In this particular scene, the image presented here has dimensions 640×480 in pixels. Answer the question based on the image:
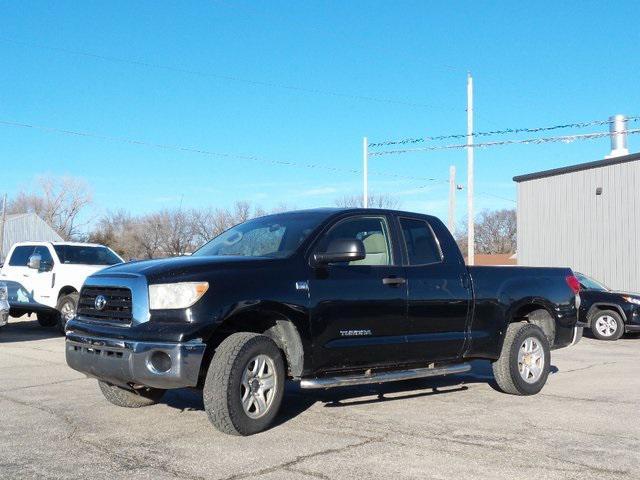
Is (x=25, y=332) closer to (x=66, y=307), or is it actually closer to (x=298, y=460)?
(x=66, y=307)

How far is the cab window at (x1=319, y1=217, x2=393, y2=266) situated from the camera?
7223 mm

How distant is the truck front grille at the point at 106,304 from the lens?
20.0ft

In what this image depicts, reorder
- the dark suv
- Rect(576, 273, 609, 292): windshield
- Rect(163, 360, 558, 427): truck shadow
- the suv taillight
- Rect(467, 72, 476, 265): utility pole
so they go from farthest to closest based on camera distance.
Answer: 1. Rect(467, 72, 476, 265): utility pole
2. Rect(576, 273, 609, 292): windshield
3. the dark suv
4. the suv taillight
5. Rect(163, 360, 558, 427): truck shadow

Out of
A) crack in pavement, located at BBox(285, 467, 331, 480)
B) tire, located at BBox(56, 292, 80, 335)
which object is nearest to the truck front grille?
crack in pavement, located at BBox(285, 467, 331, 480)

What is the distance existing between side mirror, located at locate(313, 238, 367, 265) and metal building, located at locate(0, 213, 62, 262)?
6452 centimetres

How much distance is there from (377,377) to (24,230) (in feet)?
225

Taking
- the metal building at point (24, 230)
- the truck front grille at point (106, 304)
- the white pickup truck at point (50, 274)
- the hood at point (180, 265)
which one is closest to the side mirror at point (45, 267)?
the white pickup truck at point (50, 274)

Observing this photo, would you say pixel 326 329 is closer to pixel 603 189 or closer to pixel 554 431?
pixel 554 431

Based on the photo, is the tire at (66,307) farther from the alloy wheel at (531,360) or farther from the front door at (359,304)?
the alloy wheel at (531,360)

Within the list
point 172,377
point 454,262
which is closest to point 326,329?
point 172,377

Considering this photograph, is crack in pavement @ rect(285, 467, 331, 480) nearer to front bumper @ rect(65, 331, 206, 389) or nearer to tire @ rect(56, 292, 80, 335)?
front bumper @ rect(65, 331, 206, 389)

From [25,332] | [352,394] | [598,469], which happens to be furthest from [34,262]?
[598,469]

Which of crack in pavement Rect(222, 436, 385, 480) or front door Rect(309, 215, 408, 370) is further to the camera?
front door Rect(309, 215, 408, 370)

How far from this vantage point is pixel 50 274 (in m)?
15.3
